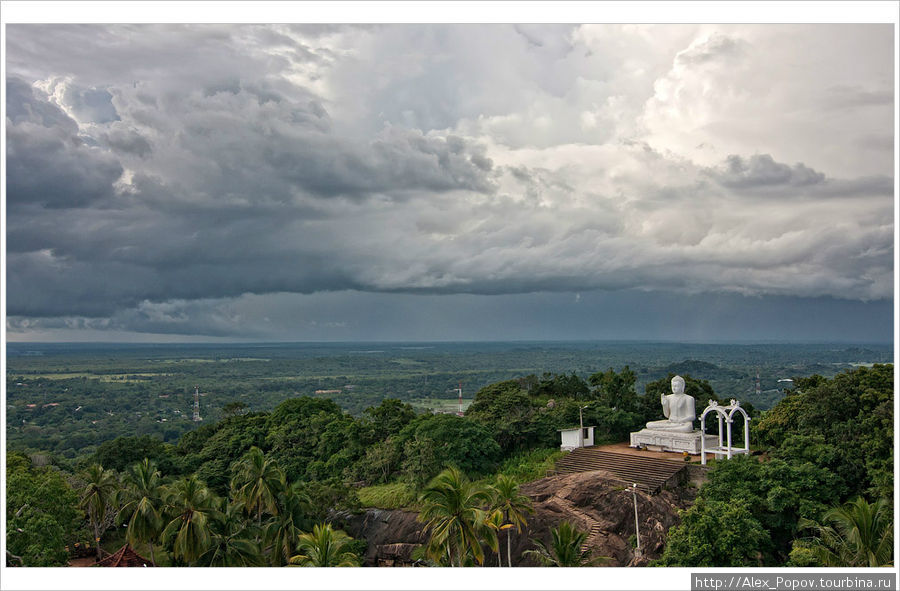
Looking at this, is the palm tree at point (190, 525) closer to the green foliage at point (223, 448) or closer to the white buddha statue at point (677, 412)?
the green foliage at point (223, 448)

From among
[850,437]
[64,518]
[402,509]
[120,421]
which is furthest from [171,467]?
[120,421]

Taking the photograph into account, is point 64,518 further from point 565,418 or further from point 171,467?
point 565,418

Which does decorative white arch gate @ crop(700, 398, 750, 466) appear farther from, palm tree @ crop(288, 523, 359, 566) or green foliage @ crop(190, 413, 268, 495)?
green foliage @ crop(190, 413, 268, 495)

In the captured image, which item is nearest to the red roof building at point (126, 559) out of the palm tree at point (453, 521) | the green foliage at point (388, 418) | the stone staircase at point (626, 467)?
the palm tree at point (453, 521)

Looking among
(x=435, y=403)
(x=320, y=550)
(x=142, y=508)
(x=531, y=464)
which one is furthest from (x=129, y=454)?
(x=435, y=403)

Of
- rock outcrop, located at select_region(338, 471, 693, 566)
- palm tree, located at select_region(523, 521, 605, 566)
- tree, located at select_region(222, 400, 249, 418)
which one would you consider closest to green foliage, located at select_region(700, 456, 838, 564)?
rock outcrop, located at select_region(338, 471, 693, 566)

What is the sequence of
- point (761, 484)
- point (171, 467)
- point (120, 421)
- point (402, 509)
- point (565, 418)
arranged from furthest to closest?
point (120, 421), point (171, 467), point (565, 418), point (402, 509), point (761, 484)

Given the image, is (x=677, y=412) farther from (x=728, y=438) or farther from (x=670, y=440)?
(x=728, y=438)
